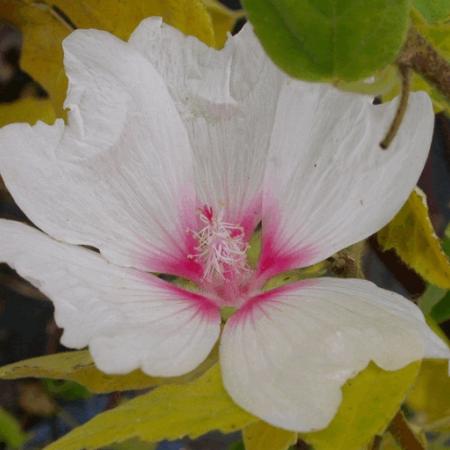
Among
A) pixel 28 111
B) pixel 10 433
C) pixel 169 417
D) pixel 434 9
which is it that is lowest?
pixel 10 433

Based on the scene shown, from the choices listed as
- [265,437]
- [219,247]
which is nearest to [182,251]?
[219,247]

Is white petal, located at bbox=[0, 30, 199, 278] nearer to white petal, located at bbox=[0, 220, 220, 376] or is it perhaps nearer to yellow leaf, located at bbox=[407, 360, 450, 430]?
white petal, located at bbox=[0, 220, 220, 376]

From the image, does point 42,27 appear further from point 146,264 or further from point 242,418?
point 242,418

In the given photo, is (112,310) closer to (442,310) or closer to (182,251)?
(182,251)

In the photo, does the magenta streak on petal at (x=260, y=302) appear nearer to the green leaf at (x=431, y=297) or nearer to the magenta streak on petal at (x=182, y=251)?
the magenta streak on petal at (x=182, y=251)

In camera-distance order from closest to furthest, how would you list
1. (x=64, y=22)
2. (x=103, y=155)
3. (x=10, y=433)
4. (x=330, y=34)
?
(x=330, y=34)
(x=103, y=155)
(x=64, y=22)
(x=10, y=433)

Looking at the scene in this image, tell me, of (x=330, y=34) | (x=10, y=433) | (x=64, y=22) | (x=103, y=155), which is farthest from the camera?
(x=10, y=433)
